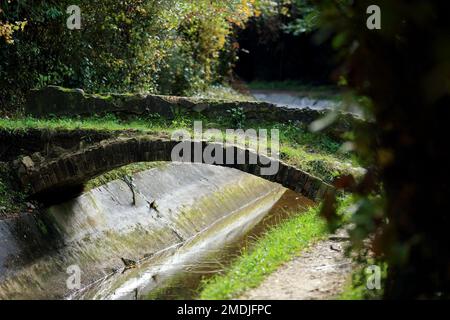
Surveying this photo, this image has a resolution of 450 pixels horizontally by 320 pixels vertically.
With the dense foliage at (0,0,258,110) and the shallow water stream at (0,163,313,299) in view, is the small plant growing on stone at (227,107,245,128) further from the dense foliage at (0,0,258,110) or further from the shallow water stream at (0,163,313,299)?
the dense foliage at (0,0,258,110)

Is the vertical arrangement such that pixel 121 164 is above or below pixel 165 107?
below

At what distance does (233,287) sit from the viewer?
600 centimetres

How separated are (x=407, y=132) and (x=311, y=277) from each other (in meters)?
2.46

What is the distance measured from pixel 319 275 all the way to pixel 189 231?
5.59 metres

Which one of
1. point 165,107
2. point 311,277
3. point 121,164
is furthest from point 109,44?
point 311,277

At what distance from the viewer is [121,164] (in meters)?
9.22

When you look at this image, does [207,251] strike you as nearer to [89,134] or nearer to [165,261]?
[165,261]

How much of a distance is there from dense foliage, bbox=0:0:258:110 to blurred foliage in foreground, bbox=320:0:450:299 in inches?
308

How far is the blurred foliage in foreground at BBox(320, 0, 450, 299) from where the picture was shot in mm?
4023

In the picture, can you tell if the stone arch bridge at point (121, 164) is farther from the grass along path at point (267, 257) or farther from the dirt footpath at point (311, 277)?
the dirt footpath at point (311, 277)

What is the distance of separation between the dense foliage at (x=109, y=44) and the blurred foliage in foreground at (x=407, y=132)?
25.7ft

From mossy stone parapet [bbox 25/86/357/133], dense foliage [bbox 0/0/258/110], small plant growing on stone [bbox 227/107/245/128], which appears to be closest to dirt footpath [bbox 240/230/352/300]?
small plant growing on stone [bbox 227/107/245/128]

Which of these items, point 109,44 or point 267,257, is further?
point 109,44

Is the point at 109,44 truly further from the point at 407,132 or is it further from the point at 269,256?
the point at 407,132
